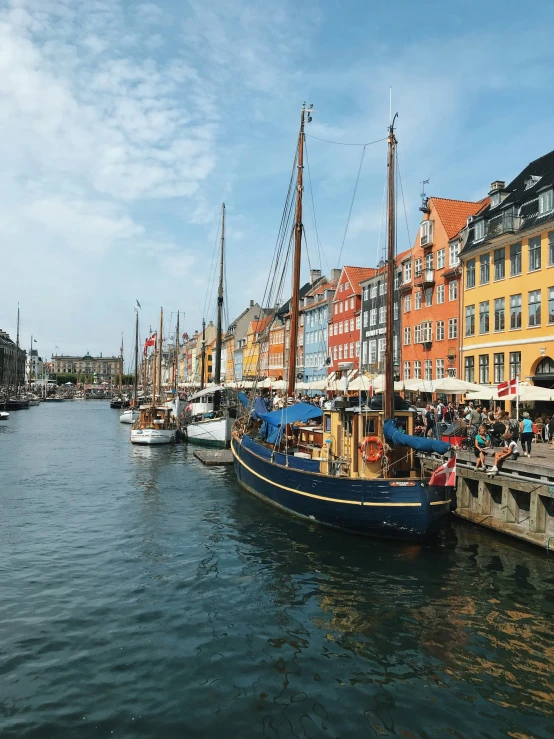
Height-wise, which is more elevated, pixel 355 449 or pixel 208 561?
pixel 355 449

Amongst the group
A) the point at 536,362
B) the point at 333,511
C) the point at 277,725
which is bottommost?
the point at 277,725

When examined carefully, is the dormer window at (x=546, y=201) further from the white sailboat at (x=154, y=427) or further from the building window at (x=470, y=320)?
the white sailboat at (x=154, y=427)

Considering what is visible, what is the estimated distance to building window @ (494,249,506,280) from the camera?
40594 millimetres

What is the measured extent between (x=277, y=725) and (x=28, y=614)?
636 cm

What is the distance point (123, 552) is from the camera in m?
17.4

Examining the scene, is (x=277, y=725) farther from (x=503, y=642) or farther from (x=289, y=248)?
(x=289, y=248)

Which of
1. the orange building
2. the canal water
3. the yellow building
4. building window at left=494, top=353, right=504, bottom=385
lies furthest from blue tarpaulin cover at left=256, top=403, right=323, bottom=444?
the orange building

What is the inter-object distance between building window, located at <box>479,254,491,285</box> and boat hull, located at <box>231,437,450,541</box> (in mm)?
27382

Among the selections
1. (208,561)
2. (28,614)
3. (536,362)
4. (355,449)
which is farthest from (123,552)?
(536,362)

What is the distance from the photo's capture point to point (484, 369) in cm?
4238

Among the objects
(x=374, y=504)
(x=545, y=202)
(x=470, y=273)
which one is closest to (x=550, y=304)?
(x=545, y=202)

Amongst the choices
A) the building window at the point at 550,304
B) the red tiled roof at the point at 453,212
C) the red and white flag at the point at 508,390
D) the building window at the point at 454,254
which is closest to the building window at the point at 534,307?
the building window at the point at 550,304

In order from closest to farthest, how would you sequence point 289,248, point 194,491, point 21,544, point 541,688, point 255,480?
point 541,688 → point 21,544 → point 255,480 → point 194,491 → point 289,248

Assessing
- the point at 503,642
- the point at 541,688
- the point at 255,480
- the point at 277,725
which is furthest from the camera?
the point at 255,480
